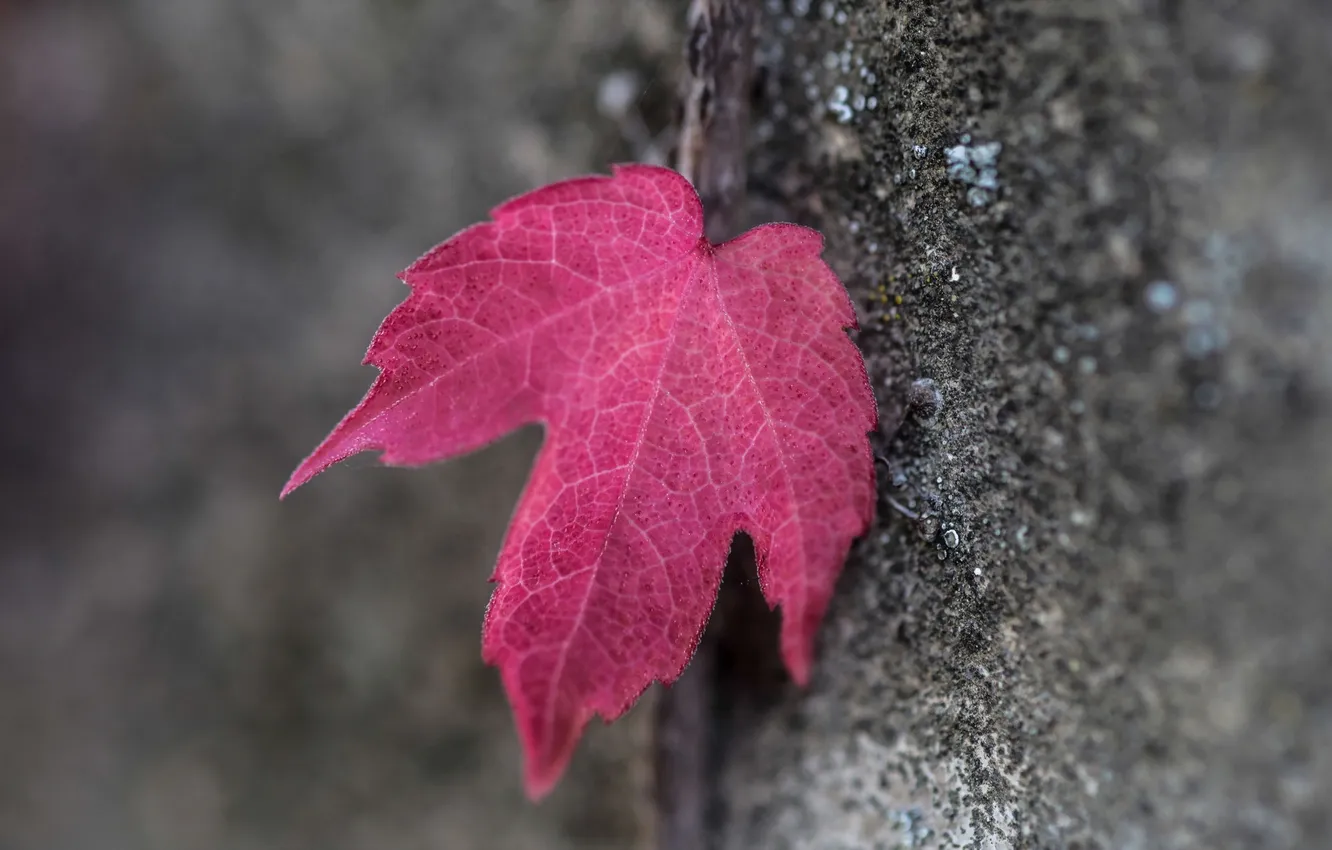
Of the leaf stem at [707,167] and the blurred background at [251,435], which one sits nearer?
the leaf stem at [707,167]

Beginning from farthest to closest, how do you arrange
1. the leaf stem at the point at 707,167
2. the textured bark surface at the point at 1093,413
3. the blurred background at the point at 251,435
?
the blurred background at the point at 251,435 → the leaf stem at the point at 707,167 → the textured bark surface at the point at 1093,413

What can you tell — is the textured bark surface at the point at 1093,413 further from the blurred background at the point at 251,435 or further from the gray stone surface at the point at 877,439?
the blurred background at the point at 251,435

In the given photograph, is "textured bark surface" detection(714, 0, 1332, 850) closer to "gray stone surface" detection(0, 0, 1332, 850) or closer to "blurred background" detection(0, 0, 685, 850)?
"gray stone surface" detection(0, 0, 1332, 850)

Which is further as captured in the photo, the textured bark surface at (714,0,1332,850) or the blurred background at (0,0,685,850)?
the blurred background at (0,0,685,850)

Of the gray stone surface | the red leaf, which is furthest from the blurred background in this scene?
the red leaf

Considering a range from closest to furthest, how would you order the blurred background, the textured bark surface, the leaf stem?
the textured bark surface
the leaf stem
the blurred background

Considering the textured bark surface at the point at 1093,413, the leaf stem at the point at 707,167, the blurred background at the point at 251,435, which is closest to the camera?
the textured bark surface at the point at 1093,413

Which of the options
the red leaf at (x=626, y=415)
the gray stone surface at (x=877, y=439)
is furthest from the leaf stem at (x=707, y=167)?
the red leaf at (x=626, y=415)
